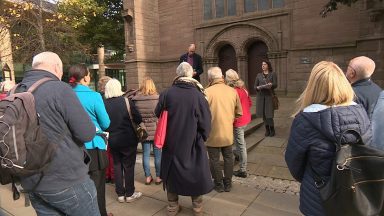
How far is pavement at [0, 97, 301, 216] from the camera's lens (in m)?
4.21

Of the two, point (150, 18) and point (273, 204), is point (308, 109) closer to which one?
point (273, 204)

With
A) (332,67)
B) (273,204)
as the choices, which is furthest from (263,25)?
(332,67)

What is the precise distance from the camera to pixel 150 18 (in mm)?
15516

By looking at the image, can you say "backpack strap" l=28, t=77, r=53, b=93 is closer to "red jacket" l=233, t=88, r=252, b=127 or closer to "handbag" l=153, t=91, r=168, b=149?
"handbag" l=153, t=91, r=168, b=149

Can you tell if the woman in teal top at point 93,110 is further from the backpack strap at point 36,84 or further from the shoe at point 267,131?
the shoe at point 267,131

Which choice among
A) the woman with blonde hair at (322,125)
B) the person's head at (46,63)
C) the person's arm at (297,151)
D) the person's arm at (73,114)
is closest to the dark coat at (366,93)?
the woman with blonde hair at (322,125)

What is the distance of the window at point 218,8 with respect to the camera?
1399 cm

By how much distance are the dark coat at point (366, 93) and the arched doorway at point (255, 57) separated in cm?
1014

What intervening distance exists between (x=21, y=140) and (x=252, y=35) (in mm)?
12378

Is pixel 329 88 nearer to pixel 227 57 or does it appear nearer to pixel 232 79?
pixel 232 79

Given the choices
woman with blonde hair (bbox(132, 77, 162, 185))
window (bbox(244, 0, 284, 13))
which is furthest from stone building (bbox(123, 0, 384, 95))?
woman with blonde hair (bbox(132, 77, 162, 185))

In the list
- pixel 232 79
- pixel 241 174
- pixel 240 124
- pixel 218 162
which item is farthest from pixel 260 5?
pixel 218 162

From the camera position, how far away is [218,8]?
1432cm

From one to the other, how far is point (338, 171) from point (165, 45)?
14.6 metres
